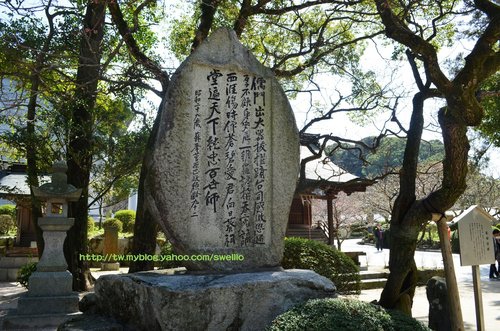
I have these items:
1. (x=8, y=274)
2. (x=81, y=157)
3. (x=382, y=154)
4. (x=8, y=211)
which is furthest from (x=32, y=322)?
(x=8, y=211)

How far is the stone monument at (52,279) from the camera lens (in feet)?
25.9

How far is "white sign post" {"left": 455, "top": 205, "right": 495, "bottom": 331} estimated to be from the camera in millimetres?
5973

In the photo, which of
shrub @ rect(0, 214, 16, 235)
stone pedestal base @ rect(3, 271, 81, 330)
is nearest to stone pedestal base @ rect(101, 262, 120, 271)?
shrub @ rect(0, 214, 16, 235)

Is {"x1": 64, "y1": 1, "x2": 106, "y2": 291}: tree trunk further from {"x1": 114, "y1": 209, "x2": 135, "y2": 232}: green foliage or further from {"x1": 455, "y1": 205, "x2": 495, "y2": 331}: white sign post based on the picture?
{"x1": 114, "y1": 209, "x2": 135, "y2": 232}: green foliage

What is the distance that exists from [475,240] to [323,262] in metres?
4.19

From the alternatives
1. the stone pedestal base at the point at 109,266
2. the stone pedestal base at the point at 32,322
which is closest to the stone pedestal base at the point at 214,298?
the stone pedestal base at the point at 32,322

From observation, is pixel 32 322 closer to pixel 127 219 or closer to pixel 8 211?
pixel 127 219

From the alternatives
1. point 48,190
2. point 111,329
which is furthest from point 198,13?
point 111,329

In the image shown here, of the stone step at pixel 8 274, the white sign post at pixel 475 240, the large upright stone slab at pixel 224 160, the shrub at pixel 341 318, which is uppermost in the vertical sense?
the large upright stone slab at pixel 224 160

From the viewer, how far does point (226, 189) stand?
5.08m

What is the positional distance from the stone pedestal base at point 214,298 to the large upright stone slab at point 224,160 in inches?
22.0

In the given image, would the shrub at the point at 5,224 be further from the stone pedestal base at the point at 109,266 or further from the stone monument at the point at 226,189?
the stone monument at the point at 226,189

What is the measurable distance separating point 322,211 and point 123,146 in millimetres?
21709

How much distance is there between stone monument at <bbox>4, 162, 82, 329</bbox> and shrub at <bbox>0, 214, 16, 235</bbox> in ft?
49.7
